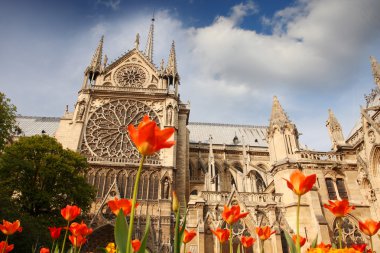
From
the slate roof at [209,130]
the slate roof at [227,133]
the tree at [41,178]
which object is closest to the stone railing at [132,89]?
the tree at [41,178]

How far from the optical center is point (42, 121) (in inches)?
1380

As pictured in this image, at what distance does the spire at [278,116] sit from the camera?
1794cm

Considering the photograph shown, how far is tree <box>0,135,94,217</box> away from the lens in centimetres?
1515

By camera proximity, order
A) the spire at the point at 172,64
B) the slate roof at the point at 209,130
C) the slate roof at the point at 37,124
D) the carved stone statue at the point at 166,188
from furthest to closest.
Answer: the slate roof at the point at 209,130 < the slate roof at the point at 37,124 < the spire at the point at 172,64 < the carved stone statue at the point at 166,188

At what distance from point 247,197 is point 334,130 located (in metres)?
8.08

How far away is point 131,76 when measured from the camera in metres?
26.6

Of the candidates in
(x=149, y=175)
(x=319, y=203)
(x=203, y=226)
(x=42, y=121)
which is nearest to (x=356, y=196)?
(x=319, y=203)

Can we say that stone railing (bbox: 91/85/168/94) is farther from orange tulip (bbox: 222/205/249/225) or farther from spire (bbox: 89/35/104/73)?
orange tulip (bbox: 222/205/249/225)

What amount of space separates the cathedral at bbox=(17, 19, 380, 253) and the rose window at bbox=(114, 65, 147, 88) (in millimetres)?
93

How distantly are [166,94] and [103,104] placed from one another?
18.1 ft

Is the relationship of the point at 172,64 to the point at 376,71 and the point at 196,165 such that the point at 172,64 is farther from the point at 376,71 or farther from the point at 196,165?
the point at 376,71

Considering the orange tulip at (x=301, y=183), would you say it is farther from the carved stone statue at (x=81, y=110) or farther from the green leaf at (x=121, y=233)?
the carved stone statue at (x=81, y=110)

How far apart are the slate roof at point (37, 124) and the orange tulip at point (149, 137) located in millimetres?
33684

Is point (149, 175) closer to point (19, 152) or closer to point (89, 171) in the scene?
point (89, 171)
